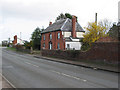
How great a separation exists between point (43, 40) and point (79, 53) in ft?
96.1

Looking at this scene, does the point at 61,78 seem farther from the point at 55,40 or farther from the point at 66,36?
the point at 55,40

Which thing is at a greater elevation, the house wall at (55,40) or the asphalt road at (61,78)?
the house wall at (55,40)

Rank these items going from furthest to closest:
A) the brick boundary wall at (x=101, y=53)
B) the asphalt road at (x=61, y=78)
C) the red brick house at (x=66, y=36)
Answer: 1. the red brick house at (x=66, y=36)
2. the brick boundary wall at (x=101, y=53)
3. the asphalt road at (x=61, y=78)

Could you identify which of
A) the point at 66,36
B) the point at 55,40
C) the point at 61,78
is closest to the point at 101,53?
the point at 61,78

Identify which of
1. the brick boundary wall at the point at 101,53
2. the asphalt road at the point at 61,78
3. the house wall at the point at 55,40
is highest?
the house wall at the point at 55,40

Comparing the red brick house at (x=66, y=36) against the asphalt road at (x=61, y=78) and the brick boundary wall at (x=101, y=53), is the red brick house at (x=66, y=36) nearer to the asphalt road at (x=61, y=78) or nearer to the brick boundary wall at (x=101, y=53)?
the brick boundary wall at (x=101, y=53)

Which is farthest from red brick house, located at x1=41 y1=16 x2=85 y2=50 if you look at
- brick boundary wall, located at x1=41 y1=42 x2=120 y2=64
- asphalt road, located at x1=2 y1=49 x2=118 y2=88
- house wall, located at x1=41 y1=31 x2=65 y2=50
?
asphalt road, located at x1=2 y1=49 x2=118 y2=88

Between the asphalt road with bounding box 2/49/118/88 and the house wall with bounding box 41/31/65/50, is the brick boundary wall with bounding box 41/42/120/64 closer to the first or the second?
the asphalt road with bounding box 2/49/118/88

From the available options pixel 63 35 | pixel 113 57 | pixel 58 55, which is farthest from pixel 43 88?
pixel 63 35

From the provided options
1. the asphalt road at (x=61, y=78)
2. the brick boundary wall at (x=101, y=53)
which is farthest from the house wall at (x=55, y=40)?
the asphalt road at (x=61, y=78)

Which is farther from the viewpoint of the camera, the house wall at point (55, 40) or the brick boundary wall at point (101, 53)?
the house wall at point (55, 40)

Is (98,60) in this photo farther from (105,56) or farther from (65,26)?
(65,26)

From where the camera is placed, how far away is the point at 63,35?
1469 inches

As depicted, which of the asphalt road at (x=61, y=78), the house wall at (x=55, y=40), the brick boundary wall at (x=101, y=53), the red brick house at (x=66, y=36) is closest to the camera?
the asphalt road at (x=61, y=78)
